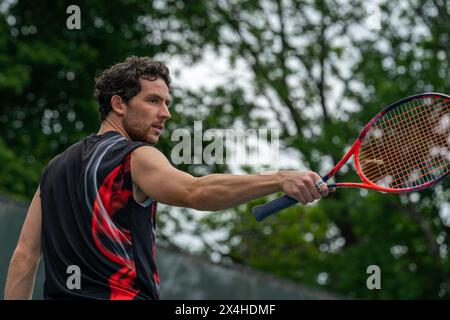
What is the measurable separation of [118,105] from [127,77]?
0.39ft

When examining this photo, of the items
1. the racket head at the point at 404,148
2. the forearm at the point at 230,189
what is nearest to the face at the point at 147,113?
the forearm at the point at 230,189

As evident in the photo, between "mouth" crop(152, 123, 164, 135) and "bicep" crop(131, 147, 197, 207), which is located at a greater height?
"mouth" crop(152, 123, 164, 135)

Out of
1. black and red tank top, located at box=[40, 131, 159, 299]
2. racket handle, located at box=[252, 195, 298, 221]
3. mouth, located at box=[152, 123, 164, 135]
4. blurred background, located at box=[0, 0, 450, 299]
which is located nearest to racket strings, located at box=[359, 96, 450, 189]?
racket handle, located at box=[252, 195, 298, 221]

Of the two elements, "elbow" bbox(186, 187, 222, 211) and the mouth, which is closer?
"elbow" bbox(186, 187, 222, 211)

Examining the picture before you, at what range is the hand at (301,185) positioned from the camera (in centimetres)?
306

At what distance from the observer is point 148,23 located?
19859 mm

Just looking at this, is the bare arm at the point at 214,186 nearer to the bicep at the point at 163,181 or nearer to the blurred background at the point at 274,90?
the bicep at the point at 163,181

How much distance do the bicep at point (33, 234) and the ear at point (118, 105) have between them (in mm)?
470

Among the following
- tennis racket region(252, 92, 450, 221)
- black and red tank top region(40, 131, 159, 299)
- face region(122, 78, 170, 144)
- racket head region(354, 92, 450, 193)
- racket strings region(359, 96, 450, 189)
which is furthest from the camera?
racket strings region(359, 96, 450, 189)

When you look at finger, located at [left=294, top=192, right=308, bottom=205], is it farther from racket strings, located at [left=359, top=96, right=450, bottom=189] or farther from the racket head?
racket strings, located at [left=359, top=96, right=450, bottom=189]

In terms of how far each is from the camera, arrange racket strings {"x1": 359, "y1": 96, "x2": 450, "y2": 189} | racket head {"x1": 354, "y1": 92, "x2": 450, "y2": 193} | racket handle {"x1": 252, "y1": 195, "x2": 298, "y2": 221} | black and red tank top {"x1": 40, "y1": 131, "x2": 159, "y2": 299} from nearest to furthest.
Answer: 1. black and red tank top {"x1": 40, "y1": 131, "x2": 159, "y2": 299}
2. racket handle {"x1": 252, "y1": 195, "x2": 298, "y2": 221}
3. racket head {"x1": 354, "y1": 92, "x2": 450, "y2": 193}
4. racket strings {"x1": 359, "y1": 96, "x2": 450, "y2": 189}

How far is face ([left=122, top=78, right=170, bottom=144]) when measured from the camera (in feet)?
11.5

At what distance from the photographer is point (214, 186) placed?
123 inches
